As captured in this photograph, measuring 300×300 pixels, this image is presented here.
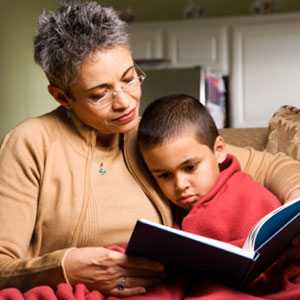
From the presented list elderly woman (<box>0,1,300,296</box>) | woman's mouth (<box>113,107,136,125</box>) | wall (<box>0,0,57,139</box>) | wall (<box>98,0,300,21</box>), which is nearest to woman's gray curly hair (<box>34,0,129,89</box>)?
elderly woman (<box>0,1,300,296</box>)

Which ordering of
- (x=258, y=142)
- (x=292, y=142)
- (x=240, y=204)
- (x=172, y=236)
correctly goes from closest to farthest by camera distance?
1. (x=172, y=236)
2. (x=240, y=204)
3. (x=292, y=142)
4. (x=258, y=142)

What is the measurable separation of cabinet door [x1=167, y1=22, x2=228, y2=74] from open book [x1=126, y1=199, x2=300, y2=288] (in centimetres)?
393

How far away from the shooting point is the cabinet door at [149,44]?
5.12m

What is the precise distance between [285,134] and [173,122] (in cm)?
42

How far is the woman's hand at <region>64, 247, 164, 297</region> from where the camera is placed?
1.17 meters

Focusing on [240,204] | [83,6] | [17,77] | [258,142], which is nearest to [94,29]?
[83,6]

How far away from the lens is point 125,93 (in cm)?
135

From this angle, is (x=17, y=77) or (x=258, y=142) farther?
(x=17, y=77)

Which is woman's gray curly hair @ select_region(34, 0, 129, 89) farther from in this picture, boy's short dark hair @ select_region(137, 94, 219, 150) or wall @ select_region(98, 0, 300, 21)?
wall @ select_region(98, 0, 300, 21)

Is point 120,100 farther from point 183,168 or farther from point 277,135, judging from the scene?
point 277,135

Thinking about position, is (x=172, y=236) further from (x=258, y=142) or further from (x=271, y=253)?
(x=258, y=142)

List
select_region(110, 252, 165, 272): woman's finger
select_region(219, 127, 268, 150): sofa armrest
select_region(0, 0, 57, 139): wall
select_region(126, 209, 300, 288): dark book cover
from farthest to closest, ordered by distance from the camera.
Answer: select_region(0, 0, 57, 139): wall < select_region(219, 127, 268, 150): sofa armrest < select_region(110, 252, 165, 272): woman's finger < select_region(126, 209, 300, 288): dark book cover

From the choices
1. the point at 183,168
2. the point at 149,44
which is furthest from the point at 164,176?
the point at 149,44

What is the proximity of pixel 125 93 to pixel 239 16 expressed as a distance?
3868 mm
